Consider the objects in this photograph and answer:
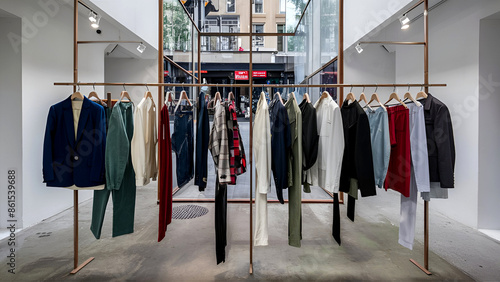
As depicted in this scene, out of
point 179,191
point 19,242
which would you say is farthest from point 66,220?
point 179,191

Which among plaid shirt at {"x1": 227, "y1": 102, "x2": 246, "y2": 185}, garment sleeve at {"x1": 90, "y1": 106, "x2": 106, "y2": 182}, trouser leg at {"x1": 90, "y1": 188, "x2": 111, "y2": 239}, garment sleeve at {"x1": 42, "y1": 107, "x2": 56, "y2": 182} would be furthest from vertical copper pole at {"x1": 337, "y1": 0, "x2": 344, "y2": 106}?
garment sleeve at {"x1": 42, "y1": 107, "x2": 56, "y2": 182}

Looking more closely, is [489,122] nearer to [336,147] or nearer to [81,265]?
[336,147]

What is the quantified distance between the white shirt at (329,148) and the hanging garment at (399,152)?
1.73 feet

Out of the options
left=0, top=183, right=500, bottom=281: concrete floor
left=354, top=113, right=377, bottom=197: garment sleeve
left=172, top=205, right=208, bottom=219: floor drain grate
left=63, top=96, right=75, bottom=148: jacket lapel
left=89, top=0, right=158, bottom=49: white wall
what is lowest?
left=0, top=183, right=500, bottom=281: concrete floor

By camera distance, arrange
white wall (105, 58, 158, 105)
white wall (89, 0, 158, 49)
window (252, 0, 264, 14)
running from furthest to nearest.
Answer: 1. white wall (105, 58, 158, 105)
2. window (252, 0, 264, 14)
3. white wall (89, 0, 158, 49)

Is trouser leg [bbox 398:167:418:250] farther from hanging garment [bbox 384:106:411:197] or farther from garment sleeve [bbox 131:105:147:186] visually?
garment sleeve [bbox 131:105:147:186]

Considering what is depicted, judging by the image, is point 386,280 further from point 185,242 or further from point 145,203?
point 145,203

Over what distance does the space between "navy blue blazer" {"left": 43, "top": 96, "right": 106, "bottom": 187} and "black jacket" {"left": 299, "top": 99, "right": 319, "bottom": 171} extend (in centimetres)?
176

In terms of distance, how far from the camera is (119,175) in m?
2.29

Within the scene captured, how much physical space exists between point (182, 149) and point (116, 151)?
688mm

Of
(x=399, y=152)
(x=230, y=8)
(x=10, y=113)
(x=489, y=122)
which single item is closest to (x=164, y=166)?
(x=399, y=152)

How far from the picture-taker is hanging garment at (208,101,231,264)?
2.32 meters

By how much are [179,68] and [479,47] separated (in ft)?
15.1

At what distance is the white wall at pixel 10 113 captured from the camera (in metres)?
3.36
